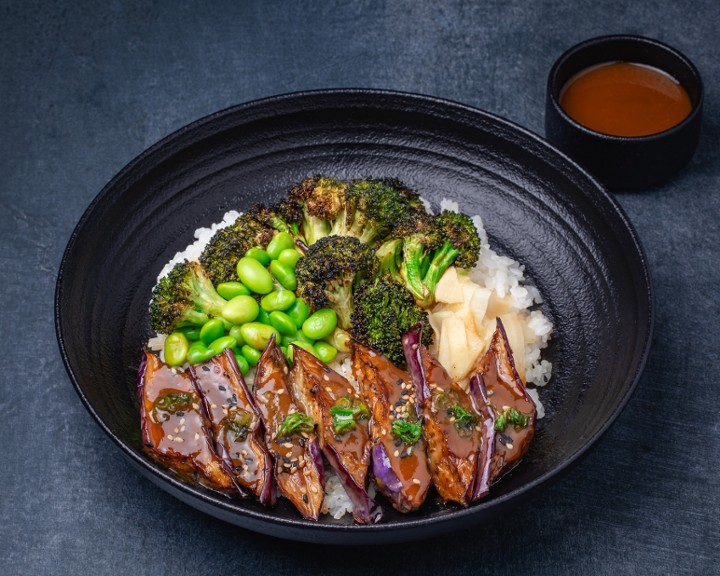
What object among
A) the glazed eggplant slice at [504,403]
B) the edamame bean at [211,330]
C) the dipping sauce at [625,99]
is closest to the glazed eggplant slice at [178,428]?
the edamame bean at [211,330]

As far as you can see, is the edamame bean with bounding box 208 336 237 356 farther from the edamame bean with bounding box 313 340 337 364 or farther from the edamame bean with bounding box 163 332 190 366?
the edamame bean with bounding box 313 340 337 364

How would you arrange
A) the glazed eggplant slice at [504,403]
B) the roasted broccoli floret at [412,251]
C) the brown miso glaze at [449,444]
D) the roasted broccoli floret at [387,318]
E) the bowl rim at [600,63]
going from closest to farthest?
the brown miso glaze at [449,444], the glazed eggplant slice at [504,403], the roasted broccoli floret at [387,318], the roasted broccoli floret at [412,251], the bowl rim at [600,63]

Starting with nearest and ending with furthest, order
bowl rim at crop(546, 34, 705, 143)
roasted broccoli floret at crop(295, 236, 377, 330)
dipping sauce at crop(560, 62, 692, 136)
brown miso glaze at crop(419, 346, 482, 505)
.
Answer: brown miso glaze at crop(419, 346, 482, 505) < roasted broccoli floret at crop(295, 236, 377, 330) < bowl rim at crop(546, 34, 705, 143) < dipping sauce at crop(560, 62, 692, 136)

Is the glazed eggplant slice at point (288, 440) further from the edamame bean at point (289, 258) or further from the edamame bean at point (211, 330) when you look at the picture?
the edamame bean at point (289, 258)

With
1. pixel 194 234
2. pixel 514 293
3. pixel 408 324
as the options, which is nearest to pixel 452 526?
pixel 408 324

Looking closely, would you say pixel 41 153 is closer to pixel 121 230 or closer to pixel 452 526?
pixel 121 230

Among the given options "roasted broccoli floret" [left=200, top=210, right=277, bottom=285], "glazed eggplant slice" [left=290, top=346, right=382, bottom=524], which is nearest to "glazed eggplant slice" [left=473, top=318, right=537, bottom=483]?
"glazed eggplant slice" [left=290, top=346, right=382, bottom=524]
